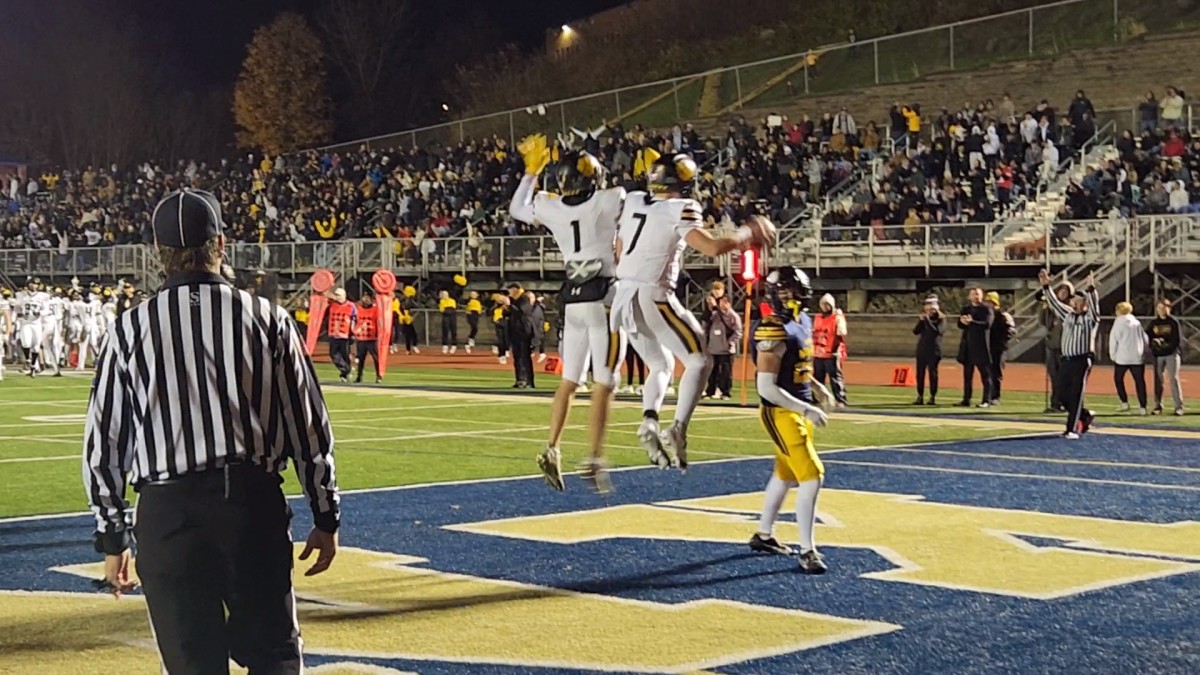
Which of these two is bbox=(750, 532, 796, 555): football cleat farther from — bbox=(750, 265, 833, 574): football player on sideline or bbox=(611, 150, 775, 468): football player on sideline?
bbox=(611, 150, 775, 468): football player on sideline

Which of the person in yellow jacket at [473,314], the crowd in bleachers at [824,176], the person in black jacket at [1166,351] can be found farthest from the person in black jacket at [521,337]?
the person in yellow jacket at [473,314]

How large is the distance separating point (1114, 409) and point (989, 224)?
29.9ft

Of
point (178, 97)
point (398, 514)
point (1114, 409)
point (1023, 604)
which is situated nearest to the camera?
point (1023, 604)

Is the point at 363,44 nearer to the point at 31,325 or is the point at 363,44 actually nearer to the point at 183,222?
the point at 31,325

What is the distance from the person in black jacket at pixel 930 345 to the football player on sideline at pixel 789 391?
46.2 feet

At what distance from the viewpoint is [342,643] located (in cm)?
748

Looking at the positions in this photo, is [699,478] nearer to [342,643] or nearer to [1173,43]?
[342,643]

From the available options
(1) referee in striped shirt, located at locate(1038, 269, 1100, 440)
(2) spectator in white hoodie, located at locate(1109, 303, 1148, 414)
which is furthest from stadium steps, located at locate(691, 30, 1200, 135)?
(1) referee in striped shirt, located at locate(1038, 269, 1100, 440)

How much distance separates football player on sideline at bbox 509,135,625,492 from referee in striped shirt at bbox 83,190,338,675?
4.74 meters

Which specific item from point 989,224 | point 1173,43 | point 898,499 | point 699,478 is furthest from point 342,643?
point 1173,43

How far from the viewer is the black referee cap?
15.5ft

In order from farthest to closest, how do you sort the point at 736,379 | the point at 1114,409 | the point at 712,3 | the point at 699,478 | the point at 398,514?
1. the point at 712,3
2. the point at 736,379
3. the point at 1114,409
4. the point at 699,478
5. the point at 398,514

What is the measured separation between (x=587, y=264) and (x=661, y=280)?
1.60 ft

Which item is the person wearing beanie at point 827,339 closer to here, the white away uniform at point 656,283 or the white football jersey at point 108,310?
the white away uniform at point 656,283
